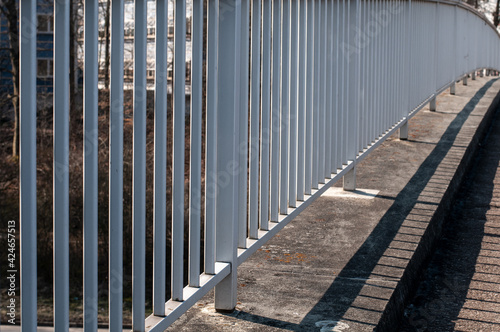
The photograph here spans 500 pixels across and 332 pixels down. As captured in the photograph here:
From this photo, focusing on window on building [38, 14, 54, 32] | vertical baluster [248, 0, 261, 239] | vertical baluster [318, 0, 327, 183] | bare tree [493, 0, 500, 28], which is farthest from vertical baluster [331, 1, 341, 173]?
bare tree [493, 0, 500, 28]

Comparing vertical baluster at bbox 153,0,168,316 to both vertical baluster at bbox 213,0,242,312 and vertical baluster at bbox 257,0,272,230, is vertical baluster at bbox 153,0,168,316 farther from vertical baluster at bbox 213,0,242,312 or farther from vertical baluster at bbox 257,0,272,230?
vertical baluster at bbox 257,0,272,230

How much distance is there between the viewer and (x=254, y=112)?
111 inches

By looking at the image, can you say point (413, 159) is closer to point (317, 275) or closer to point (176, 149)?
point (317, 275)

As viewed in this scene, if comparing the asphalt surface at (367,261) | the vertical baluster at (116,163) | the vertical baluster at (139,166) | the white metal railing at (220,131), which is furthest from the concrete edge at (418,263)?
the vertical baluster at (116,163)

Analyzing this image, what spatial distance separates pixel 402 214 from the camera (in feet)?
13.8

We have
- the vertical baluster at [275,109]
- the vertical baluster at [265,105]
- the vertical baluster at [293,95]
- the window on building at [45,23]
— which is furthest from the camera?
the window on building at [45,23]

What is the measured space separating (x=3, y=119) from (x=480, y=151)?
10.0 meters

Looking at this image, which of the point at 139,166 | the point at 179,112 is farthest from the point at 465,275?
the point at 139,166

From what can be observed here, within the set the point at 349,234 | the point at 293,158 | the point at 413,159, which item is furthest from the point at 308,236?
the point at 413,159

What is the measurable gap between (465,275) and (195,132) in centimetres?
206

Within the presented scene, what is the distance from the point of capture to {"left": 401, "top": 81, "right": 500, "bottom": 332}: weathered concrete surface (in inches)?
123

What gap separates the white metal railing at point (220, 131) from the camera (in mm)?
1529

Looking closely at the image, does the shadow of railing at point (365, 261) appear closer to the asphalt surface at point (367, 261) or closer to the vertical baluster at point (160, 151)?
the asphalt surface at point (367, 261)

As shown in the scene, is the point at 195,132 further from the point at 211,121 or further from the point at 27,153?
the point at 27,153
